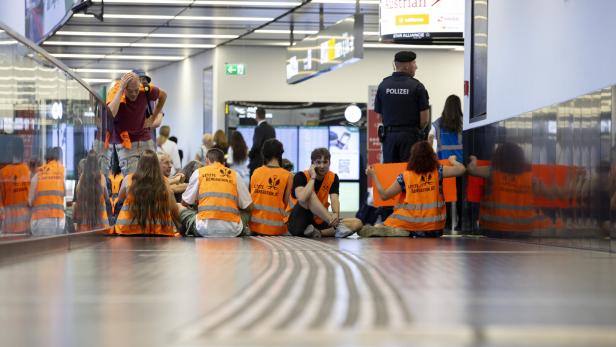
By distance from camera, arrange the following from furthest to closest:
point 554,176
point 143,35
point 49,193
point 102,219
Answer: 1. point 143,35
2. point 102,219
3. point 554,176
4. point 49,193

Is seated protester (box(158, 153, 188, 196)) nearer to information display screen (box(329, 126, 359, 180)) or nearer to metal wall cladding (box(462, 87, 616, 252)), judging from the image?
metal wall cladding (box(462, 87, 616, 252))

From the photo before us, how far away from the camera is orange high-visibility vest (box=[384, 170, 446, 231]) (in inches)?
481

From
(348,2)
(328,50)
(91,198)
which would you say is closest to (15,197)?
(91,198)

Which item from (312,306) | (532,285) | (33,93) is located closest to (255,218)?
(33,93)

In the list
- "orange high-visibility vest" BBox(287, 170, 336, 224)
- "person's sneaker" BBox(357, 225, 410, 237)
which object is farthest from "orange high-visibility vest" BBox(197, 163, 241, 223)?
"person's sneaker" BBox(357, 225, 410, 237)

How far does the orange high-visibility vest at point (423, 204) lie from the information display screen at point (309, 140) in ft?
44.8

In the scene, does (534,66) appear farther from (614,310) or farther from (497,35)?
(614,310)

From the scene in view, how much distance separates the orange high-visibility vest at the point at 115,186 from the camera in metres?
11.7

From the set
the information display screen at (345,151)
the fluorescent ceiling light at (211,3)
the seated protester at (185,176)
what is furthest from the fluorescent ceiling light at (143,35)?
the seated protester at (185,176)

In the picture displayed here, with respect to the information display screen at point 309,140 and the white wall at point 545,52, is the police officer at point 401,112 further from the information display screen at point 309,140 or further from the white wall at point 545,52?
the information display screen at point 309,140

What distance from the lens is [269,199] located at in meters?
12.8

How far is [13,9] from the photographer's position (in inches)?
760

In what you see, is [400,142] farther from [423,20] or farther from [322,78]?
[322,78]

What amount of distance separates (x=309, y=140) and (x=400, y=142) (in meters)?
13.2
